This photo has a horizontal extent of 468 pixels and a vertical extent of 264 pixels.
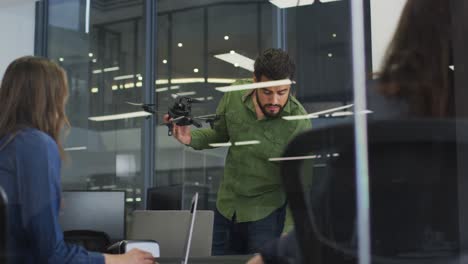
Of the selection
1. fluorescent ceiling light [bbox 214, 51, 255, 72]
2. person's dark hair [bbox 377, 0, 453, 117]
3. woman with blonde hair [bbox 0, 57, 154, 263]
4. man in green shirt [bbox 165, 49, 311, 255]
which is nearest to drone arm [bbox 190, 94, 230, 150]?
man in green shirt [bbox 165, 49, 311, 255]

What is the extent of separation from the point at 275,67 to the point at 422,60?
1.70 feet

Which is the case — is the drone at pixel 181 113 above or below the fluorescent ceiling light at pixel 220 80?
below

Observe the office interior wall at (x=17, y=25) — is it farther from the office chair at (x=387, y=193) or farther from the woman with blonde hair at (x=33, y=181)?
the office chair at (x=387, y=193)

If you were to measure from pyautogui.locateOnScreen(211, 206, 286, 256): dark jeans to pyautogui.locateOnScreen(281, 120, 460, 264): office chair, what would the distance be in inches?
6.5

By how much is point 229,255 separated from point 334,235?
633 mm

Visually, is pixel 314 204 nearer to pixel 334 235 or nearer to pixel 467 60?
pixel 334 235

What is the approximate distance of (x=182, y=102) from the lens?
209 centimetres

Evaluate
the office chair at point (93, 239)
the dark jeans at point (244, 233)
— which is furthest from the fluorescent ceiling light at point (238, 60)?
the office chair at point (93, 239)

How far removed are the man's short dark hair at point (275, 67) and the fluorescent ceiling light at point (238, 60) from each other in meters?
0.02

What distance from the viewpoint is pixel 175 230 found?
6.78ft

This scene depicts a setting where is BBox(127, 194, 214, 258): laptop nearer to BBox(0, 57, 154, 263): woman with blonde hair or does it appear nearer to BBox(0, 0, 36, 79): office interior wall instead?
BBox(0, 57, 154, 263): woman with blonde hair

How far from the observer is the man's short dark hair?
180 cm

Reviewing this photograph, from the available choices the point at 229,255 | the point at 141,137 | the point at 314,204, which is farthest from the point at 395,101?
the point at 141,137

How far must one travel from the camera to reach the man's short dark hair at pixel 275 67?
1.80 m
